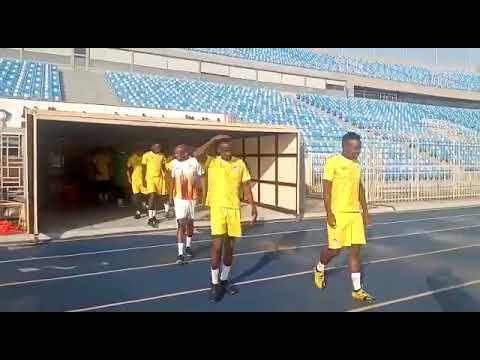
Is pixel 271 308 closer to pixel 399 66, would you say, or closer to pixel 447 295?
pixel 447 295

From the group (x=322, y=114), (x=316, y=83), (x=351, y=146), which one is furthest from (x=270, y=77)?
(x=351, y=146)

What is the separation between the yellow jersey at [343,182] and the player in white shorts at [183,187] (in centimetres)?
258

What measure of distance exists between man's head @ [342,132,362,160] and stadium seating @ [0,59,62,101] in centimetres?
1517

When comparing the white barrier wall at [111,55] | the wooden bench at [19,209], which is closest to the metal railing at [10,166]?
the wooden bench at [19,209]

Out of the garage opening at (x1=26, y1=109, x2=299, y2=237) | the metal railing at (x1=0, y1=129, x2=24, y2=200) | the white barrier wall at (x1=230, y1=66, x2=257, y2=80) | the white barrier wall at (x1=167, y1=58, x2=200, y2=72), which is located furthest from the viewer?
the white barrier wall at (x1=230, y1=66, x2=257, y2=80)

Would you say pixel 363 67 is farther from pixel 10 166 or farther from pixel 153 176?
pixel 10 166

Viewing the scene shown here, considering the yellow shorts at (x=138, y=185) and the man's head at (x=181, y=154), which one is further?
the yellow shorts at (x=138, y=185)

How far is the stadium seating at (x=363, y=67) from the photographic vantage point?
3205 centimetres

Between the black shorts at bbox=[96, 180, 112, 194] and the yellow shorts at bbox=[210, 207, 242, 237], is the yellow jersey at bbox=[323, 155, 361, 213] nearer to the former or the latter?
the yellow shorts at bbox=[210, 207, 242, 237]

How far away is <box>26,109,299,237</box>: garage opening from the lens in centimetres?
950

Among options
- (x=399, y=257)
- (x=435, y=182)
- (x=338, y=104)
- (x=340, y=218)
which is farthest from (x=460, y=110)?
(x=340, y=218)

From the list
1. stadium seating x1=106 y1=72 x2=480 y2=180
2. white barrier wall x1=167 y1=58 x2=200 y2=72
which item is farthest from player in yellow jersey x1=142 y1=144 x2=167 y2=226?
white barrier wall x1=167 y1=58 x2=200 y2=72

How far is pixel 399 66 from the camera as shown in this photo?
43.1 meters

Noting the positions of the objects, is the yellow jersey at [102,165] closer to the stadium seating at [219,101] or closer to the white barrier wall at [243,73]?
the stadium seating at [219,101]
